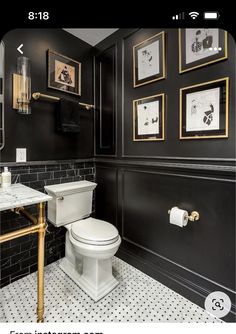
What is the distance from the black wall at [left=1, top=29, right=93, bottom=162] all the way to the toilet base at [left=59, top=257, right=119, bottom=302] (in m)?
0.97

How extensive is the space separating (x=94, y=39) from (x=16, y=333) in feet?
7.21

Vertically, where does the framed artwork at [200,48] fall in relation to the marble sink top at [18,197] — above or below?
above

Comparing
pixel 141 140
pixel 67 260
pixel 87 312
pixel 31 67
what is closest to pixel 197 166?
pixel 141 140

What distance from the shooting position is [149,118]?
153 cm

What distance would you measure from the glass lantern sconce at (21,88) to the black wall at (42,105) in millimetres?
35

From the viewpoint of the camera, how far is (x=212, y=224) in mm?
1200

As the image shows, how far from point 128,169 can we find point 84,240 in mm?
718

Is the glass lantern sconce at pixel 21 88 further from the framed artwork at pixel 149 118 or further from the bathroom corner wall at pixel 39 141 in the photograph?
the framed artwork at pixel 149 118

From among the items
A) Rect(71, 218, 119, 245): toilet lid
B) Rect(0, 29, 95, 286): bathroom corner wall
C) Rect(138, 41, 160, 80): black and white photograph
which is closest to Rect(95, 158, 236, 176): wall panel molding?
Rect(0, 29, 95, 286): bathroom corner wall

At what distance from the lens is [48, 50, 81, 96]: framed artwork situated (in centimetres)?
164

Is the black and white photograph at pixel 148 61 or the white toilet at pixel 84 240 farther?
the black and white photograph at pixel 148 61

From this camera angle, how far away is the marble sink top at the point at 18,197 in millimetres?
961
